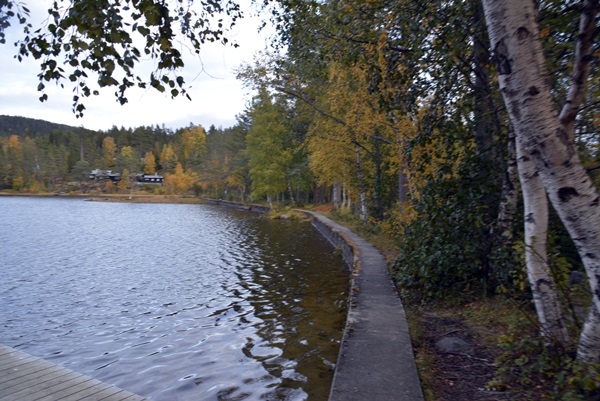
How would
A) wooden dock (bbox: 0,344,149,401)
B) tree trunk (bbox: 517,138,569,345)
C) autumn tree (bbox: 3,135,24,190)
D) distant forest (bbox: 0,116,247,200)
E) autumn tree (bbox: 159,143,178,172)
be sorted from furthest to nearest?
autumn tree (bbox: 159,143,178,172)
autumn tree (bbox: 3,135,24,190)
distant forest (bbox: 0,116,247,200)
wooden dock (bbox: 0,344,149,401)
tree trunk (bbox: 517,138,569,345)

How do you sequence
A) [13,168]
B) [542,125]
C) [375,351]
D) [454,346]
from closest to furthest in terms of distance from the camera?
[542,125] < [375,351] < [454,346] < [13,168]

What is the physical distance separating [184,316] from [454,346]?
18.7ft

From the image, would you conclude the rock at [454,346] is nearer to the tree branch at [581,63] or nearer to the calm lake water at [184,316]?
the calm lake water at [184,316]

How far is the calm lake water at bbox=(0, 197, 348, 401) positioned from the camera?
5758 millimetres

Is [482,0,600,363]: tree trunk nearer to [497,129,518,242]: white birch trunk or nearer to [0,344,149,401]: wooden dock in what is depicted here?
[497,129,518,242]: white birch trunk

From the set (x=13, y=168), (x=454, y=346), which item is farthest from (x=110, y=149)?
(x=454, y=346)

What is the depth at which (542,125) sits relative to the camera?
9.66 feet

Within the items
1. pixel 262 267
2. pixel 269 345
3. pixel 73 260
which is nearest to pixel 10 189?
pixel 73 260

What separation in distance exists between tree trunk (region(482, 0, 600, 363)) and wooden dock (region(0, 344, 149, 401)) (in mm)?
4478

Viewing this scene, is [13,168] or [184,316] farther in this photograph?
[13,168]

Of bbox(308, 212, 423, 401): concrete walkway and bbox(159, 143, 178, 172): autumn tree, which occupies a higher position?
bbox(159, 143, 178, 172): autumn tree

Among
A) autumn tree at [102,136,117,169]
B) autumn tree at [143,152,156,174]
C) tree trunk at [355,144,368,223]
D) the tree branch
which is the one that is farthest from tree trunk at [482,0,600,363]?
autumn tree at [102,136,117,169]

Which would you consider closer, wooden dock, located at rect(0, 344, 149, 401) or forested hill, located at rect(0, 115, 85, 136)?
wooden dock, located at rect(0, 344, 149, 401)

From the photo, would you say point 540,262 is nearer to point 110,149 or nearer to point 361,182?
point 361,182
